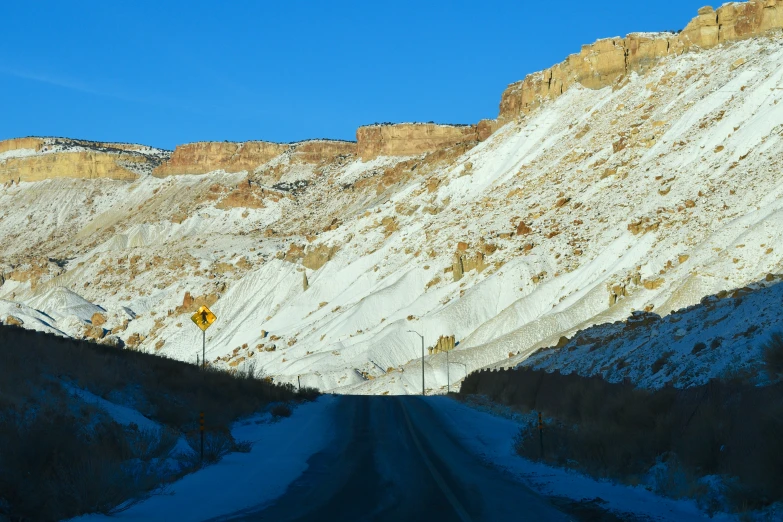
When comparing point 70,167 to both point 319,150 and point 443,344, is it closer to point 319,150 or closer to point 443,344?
point 319,150

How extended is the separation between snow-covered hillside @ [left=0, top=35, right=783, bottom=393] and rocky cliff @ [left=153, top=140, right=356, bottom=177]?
41.9m

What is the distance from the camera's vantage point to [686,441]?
11805mm

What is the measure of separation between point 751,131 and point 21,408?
57309mm

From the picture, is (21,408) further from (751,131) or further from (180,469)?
(751,131)

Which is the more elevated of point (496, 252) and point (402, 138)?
point (402, 138)

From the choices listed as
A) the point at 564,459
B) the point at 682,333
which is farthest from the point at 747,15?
the point at 564,459

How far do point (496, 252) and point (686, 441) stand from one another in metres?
58.3

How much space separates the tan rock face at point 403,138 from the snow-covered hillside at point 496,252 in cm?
2253

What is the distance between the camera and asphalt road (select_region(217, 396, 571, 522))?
10.4 metres

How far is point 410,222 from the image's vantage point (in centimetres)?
9025

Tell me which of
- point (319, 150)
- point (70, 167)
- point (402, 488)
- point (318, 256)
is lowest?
point (402, 488)

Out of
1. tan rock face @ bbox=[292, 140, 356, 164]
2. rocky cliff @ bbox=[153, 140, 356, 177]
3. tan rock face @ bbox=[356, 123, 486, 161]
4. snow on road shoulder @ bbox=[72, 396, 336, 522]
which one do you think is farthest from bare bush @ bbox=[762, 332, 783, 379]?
rocky cliff @ bbox=[153, 140, 356, 177]

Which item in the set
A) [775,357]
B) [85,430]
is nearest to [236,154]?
[775,357]

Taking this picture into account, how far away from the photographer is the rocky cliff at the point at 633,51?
282ft
